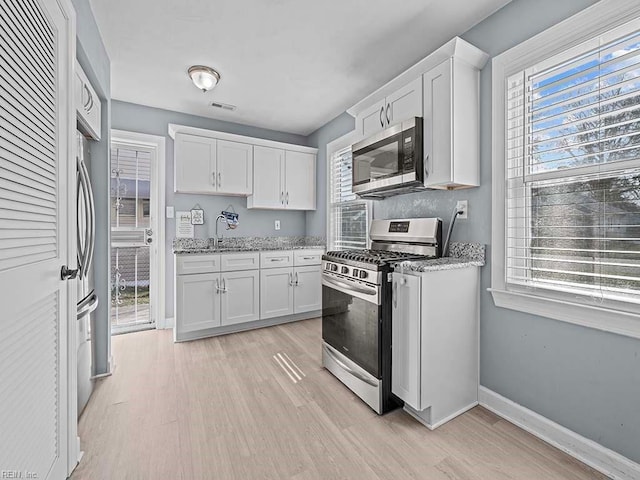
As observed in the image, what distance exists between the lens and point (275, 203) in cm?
382

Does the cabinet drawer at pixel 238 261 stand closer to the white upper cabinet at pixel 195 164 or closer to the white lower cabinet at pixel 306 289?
the white lower cabinet at pixel 306 289

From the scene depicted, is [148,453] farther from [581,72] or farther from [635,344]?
[581,72]

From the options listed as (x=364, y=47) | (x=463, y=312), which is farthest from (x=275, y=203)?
(x=463, y=312)

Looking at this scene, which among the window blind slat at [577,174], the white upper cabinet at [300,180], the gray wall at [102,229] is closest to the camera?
the window blind slat at [577,174]

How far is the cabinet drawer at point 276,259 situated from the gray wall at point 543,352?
185cm

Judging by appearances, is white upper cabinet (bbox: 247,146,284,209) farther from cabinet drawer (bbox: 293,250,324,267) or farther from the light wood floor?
the light wood floor

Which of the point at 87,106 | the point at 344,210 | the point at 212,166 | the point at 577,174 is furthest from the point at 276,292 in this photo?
the point at 577,174

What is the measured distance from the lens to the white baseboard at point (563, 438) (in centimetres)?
136

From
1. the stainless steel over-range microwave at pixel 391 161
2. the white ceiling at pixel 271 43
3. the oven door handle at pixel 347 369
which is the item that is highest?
the white ceiling at pixel 271 43

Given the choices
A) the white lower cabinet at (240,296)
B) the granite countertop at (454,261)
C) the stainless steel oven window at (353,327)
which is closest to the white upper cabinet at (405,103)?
the granite countertop at (454,261)

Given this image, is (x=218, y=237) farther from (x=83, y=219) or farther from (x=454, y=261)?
(x=454, y=261)

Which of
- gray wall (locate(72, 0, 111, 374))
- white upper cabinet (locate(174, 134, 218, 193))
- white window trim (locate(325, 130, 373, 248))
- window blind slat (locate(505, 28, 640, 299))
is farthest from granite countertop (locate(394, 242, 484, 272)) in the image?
white upper cabinet (locate(174, 134, 218, 193))

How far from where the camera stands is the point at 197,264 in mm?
3068

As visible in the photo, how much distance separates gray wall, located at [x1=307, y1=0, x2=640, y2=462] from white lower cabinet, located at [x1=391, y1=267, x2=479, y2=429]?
0.15 meters
